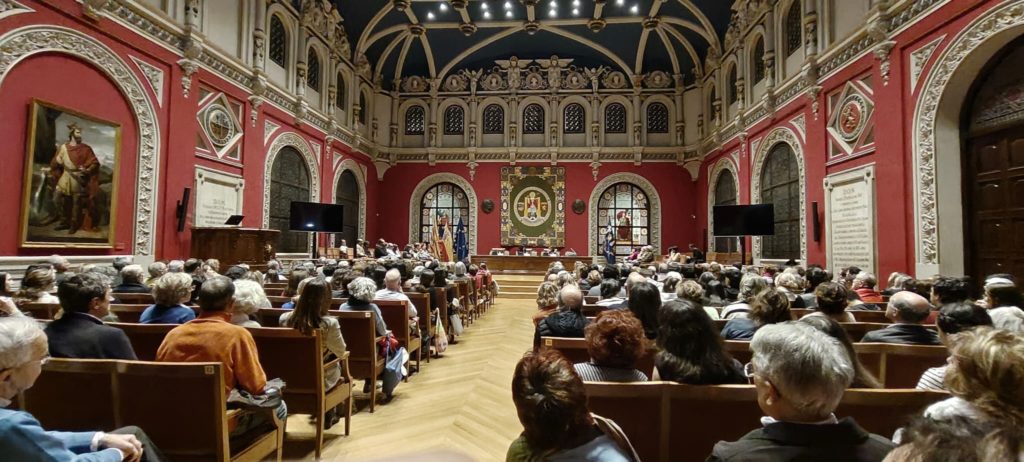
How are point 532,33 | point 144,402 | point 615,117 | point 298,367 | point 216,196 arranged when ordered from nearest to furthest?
point 144,402 → point 298,367 → point 216,196 → point 532,33 → point 615,117

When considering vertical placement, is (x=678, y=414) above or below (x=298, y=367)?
above

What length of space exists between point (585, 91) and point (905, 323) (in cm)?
1414

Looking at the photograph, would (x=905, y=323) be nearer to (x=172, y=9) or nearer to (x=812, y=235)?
(x=812, y=235)

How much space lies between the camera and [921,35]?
6.06m

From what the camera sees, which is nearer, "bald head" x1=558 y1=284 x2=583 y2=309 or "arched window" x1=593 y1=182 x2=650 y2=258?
"bald head" x1=558 y1=284 x2=583 y2=309

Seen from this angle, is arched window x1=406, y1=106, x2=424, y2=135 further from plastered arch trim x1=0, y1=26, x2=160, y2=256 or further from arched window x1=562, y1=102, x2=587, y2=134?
plastered arch trim x1=0, y1=26, x2=160, y2=256

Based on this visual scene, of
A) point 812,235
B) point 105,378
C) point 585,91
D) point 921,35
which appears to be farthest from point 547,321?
point 585,91

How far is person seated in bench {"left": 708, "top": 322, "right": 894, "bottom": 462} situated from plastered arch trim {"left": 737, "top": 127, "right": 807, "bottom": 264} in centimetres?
858

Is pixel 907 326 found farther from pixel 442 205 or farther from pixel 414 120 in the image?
pixel 414 120

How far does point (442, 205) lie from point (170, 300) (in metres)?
13.4

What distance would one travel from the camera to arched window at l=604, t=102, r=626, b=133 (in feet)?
52.4

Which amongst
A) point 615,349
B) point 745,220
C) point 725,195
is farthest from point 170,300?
point 725,195

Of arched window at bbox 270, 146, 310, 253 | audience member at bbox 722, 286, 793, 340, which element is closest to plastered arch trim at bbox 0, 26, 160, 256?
arched window at bbox 270, 146, 310, 253

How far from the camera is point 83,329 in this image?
84.2 inches
